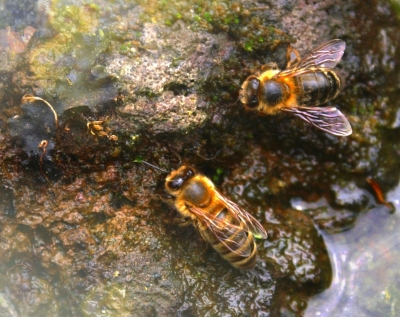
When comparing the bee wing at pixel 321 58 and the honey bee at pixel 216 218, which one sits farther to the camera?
the bee wing at pixel 321 58

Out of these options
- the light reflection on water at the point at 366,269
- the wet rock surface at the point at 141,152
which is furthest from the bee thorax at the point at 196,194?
the light reflection on water at the point at 366,269

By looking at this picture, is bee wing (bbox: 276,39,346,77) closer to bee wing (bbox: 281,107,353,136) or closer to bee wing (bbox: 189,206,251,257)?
bee wing (bbox: 281,107,353,136)

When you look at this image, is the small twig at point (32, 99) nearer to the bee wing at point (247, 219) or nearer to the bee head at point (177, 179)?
the bee head at point (177, 179)

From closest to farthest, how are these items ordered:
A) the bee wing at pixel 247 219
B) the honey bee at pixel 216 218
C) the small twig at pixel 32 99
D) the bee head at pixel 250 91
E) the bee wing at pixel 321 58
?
1. the small twig at pixel 32 99
2. the honey bee at pixel 216 218
3. the bee wing at pixel 247 219
4. the bee head at pixel 250 91
5. the bee wing at pixel 321 58

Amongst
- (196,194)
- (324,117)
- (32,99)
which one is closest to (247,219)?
(196,194)

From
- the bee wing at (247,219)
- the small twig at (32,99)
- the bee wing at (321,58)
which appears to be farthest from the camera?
the bee wing at (321,58)

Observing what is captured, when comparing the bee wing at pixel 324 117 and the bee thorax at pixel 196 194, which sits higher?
the bee wing at pixel 324 117

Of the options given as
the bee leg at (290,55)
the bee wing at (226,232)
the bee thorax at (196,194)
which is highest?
the bee leg at (290,55)

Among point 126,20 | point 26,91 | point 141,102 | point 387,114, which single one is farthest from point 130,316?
point 387,114
